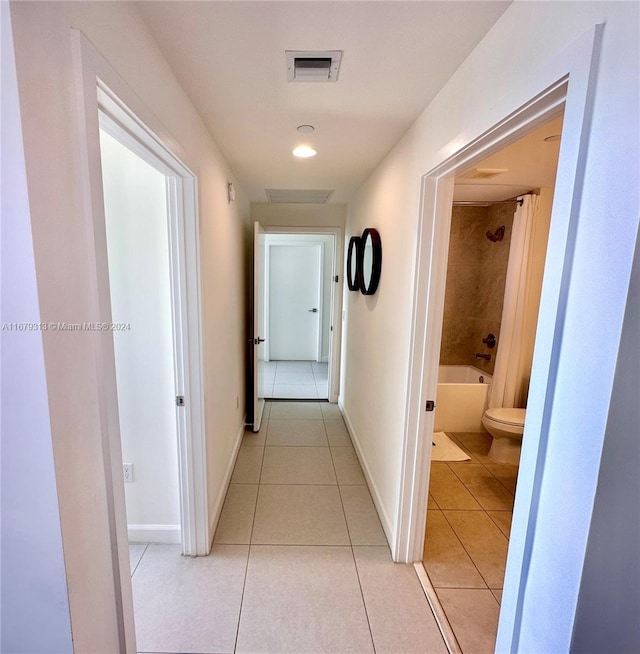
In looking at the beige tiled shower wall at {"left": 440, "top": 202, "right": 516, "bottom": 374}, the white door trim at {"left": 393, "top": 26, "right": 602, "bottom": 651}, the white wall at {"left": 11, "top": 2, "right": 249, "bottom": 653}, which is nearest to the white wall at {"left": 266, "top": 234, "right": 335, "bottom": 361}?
the beige tiled shower wall at {"left": 440, "top": 202, "right": 516, "bottom": 374}

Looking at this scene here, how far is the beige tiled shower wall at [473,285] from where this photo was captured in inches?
139

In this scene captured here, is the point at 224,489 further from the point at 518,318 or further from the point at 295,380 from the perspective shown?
the point at 518,318

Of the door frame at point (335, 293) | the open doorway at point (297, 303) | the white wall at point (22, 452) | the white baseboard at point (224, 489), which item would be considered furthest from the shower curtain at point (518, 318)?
the white wall at point (22, 452)

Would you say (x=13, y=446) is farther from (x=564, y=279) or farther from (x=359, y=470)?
(x=359, y=470)

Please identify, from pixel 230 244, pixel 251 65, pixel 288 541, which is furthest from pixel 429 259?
pixel 288 541

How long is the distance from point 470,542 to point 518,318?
1906mm

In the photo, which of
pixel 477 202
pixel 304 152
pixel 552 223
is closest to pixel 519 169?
pixel 477 202

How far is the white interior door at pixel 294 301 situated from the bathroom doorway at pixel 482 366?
8.01 ft

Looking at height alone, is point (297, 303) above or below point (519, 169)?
below

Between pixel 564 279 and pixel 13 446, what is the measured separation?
115 centimetres

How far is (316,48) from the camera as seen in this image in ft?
3.64

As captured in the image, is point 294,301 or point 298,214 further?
point 294,301

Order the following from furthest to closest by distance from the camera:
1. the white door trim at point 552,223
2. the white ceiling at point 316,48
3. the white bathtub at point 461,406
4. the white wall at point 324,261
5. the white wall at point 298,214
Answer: the white wall at point 324,261
the white wall at point 298,214
the white bathtub at point 461,406
the white ceiling at point 316,48
the white door trim at point 552,223

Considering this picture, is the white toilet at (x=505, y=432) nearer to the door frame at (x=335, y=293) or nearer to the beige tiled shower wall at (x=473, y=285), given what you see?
the beige tiled shower wall at (x=473, y=285)
